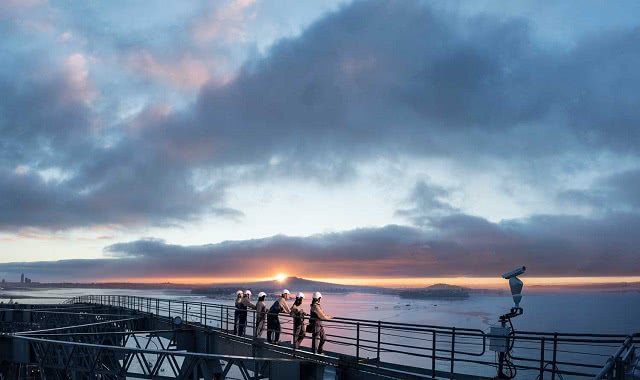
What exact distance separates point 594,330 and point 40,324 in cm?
14946

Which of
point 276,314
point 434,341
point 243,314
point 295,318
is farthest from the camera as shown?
point 243,314

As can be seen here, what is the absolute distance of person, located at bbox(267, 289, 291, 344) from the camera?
20.0 meters

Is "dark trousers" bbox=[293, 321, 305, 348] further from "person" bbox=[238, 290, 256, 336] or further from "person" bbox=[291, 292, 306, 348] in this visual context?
"person" bbox=[238, 290, 256, 336]

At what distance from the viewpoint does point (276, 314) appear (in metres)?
19.5

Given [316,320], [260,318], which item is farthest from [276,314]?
[316,320]

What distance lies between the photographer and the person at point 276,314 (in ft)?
65.8

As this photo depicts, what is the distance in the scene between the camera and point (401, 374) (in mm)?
14633

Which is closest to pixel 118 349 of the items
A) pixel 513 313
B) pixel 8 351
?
pixel 8 351

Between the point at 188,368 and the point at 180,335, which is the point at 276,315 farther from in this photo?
the point at 180,335

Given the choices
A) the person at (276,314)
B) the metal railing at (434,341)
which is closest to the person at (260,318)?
the metal railing at (434,341)

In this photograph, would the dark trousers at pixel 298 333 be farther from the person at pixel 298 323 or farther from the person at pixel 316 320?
the person at pixel 316 320

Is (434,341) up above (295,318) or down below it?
above

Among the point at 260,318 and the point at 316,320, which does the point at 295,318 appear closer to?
the point at 316,320

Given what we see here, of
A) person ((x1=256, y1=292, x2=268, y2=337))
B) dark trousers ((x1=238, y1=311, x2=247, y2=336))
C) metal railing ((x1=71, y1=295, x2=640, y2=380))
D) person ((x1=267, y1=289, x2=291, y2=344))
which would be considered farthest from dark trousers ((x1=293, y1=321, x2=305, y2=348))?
dark trousers ((x1=238, y1=311, x2=247, y2=336))
